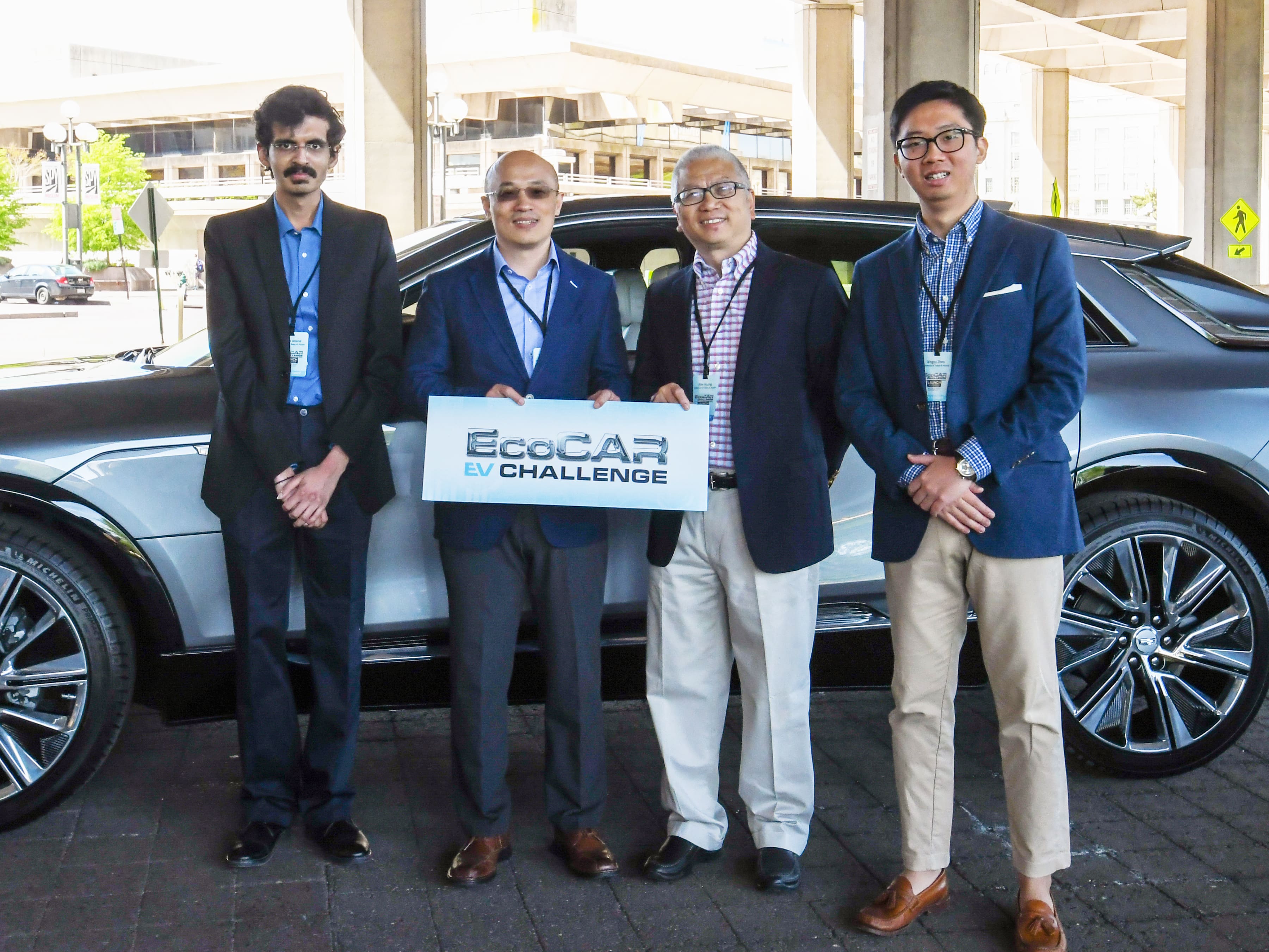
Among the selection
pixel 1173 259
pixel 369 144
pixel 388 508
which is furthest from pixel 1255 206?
pixel 388 508

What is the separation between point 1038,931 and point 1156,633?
135 centimetres

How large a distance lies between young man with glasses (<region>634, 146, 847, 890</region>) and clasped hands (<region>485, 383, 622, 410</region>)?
12 centimetres

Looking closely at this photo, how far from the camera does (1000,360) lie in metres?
3.11

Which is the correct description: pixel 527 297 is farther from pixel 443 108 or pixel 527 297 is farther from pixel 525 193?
pixel 443 108

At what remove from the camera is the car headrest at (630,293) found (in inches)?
163

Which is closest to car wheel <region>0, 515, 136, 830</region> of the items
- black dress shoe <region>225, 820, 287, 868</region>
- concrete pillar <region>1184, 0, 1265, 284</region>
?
black dress shoe <region>225, 820, 287, 868</region>

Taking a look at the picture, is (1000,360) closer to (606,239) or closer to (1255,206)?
(606,239)

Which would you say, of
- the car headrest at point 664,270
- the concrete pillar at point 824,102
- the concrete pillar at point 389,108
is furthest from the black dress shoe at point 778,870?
the concrete pillar at point 824,102

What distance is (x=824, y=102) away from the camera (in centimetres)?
2947

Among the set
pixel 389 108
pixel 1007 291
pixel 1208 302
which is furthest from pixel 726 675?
pixel 389 108

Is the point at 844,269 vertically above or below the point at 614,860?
above

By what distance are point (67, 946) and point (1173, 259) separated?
12.2ft

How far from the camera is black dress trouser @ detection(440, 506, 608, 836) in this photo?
348cm

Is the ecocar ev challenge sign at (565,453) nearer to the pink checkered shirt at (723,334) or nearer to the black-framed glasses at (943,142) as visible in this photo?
the pink checkered shirt at (723,334)
